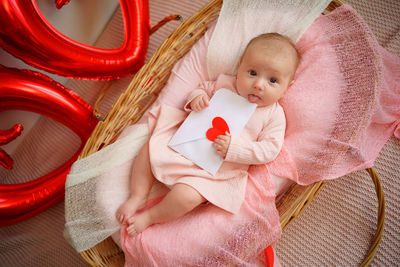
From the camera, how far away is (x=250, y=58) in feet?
3.23

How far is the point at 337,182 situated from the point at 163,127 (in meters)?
0.78

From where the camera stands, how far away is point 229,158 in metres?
0.95

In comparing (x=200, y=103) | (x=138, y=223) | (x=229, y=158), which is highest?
(x=200, y=103)

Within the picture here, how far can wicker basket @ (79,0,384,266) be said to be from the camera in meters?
0.94

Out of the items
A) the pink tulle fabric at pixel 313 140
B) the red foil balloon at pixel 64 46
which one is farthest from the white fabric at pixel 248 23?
the red foil balloon at pixel 64 46

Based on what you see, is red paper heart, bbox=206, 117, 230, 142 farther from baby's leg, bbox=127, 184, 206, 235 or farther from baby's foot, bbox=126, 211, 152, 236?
baby's foot, bbox=126, 211, 152, 236

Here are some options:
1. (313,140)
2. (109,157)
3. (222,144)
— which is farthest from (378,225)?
(109,157)

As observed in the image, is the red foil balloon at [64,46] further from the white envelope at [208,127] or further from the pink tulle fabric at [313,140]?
the pink tulle fabric at [313,140]

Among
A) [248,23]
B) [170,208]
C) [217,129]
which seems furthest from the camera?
[248,23]

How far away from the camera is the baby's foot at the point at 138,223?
933 mm

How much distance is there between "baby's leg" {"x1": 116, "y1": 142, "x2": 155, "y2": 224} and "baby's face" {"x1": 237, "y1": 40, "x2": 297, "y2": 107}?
17.7 inches

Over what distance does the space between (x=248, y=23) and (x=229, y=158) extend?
24.1 inches

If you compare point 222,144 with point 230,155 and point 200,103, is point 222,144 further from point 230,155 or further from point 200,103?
point 200,103

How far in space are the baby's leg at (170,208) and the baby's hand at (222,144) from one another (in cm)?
16
